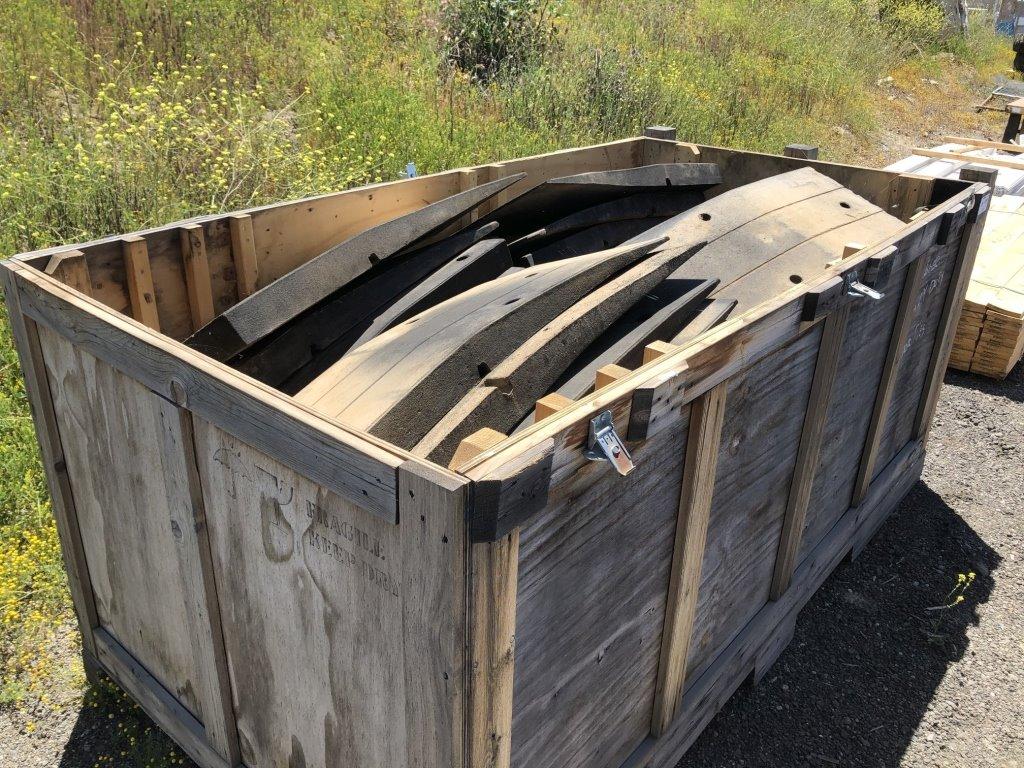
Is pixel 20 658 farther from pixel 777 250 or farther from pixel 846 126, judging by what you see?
pixel 846 126

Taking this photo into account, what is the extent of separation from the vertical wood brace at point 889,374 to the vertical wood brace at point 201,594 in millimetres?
2627

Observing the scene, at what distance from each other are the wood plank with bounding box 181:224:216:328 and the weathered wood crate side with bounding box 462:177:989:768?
1.75 m

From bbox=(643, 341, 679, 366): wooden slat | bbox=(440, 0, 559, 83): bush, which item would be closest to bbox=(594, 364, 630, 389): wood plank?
bbox=(643, 341, 679, 366): wooden slat

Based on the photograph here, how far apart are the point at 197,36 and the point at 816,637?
7101 millimetres

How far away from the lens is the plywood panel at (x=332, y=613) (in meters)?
1.42

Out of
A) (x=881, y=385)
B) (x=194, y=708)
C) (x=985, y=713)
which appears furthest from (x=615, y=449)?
(x=985, y=713)

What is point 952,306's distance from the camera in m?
3.76

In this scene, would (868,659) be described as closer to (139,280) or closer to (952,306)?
(952,306)

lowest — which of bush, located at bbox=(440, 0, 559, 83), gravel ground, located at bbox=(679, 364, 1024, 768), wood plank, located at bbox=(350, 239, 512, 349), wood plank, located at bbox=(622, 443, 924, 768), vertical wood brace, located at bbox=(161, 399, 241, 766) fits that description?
gravel ground, located at bbox=(679, 364, 1024, 768)

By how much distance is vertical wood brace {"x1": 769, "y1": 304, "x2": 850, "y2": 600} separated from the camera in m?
2.61

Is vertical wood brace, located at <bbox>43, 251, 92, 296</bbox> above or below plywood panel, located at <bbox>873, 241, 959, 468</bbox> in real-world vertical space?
above

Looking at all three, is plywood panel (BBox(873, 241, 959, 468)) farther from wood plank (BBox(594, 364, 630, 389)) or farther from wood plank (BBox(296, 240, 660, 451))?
wood plank (BBox(594, 364, 630, 389))

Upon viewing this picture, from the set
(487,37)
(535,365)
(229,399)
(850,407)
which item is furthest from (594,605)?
(487,37)

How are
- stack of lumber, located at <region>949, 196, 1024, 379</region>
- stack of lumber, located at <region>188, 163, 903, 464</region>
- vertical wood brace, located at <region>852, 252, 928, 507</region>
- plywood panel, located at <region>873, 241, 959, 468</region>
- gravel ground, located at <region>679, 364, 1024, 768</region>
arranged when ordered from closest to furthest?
stack of lumber, located at <region>188, 163, 903, 464</region>, gravel ground, located at <region>679, 364, 1024, 768</region>, vertical wood brace, located at <region>852, 252, 928, 507</region>, plywood panel, located at <region>873, 241, 959, 468</region>, stack of lumber, located at <region>949, 196, 1024, 379</region>
